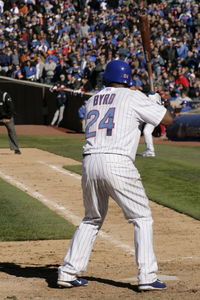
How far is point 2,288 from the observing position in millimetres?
7465

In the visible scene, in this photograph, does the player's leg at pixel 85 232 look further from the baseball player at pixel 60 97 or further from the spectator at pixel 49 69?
the spectator at pixel 49 69

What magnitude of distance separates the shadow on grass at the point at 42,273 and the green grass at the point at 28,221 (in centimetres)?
176

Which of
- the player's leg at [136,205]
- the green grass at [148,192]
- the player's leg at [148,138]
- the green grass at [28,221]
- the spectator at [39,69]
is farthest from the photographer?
the spectator at [39,69]

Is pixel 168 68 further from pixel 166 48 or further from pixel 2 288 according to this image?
pixel 2 288

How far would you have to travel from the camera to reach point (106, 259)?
8945 mm

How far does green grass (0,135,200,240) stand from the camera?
10984mm

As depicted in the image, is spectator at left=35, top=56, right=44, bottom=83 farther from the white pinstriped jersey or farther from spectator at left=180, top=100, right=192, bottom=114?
the white pinstriped jersey

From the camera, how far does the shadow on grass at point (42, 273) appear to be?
7578 mm

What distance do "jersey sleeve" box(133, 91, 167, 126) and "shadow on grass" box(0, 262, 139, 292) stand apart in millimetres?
1555

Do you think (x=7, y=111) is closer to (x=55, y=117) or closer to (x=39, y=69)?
(x=55, y=117)

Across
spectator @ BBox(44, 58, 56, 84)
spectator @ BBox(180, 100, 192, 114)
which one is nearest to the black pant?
spectator @ BBox(180, 100, 192, 114)

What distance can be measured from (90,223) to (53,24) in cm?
2928

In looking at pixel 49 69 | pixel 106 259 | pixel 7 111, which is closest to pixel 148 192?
pixel 106 259

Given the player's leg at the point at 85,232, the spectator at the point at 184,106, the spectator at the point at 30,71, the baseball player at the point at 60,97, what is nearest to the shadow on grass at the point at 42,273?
the player's leg at the point at 85,232
